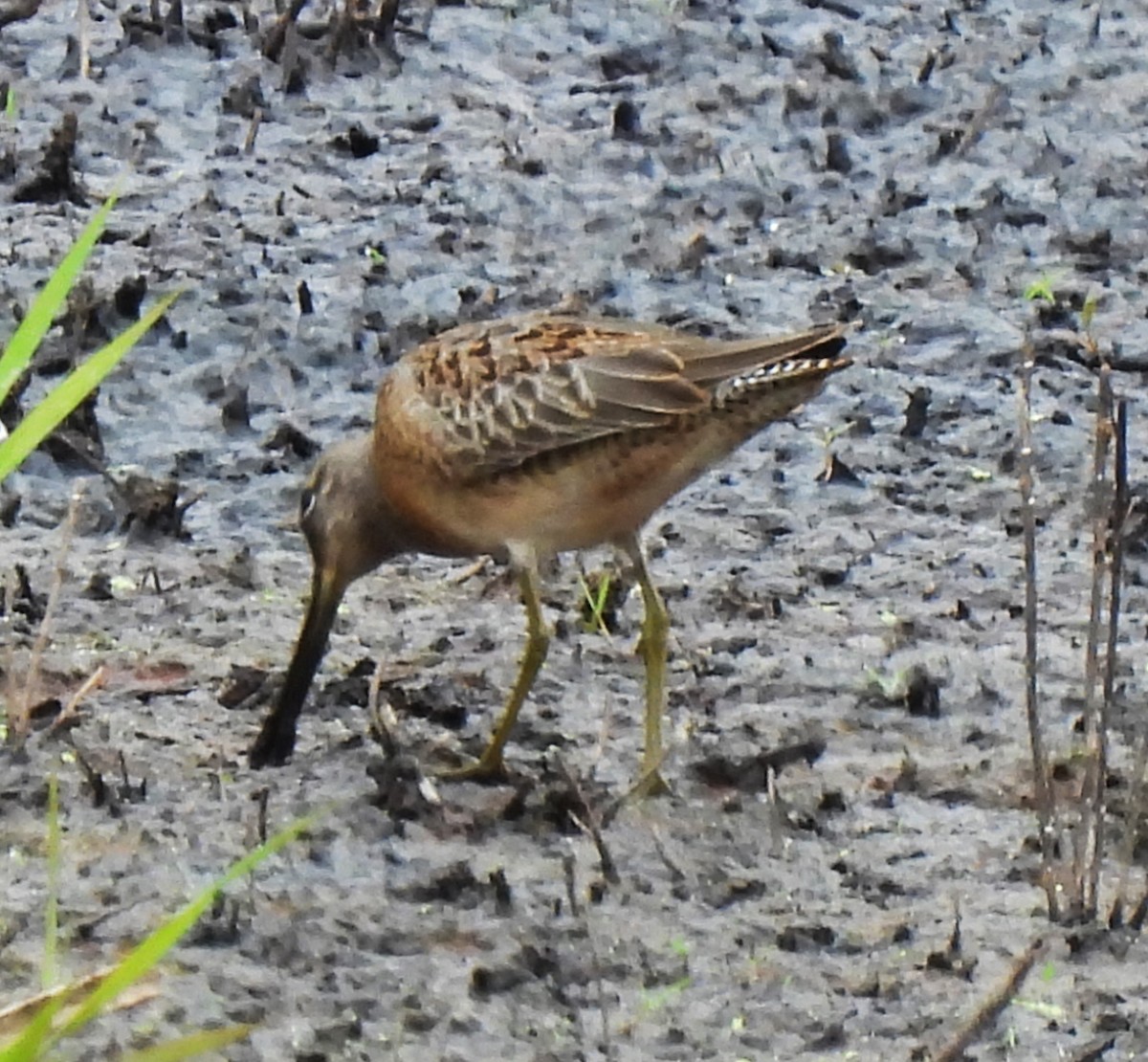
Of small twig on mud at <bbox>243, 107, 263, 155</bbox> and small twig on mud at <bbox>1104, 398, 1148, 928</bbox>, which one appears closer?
small twig on mud at <bbox>1104, 398, 1148, 928</bbox>

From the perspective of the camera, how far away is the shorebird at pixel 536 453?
164 inches

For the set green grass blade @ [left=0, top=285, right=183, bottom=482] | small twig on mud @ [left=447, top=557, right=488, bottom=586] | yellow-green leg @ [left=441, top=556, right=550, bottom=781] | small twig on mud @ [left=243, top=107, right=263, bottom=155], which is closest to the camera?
green grass blade @ [left=0, top=285, right=183, bottom=482]

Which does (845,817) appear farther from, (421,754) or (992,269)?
(992,269)

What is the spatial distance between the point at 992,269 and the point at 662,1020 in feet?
11.0

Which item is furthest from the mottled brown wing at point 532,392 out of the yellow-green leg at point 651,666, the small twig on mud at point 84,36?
the small twig on mud at point 84,36

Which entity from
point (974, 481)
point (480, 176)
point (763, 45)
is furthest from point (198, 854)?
point (763, 45)

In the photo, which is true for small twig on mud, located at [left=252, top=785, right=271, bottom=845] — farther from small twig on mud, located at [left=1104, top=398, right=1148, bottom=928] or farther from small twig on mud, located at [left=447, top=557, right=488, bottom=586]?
small twig on mud, located at [left=1104, top=398, right=1148, bottom=928]

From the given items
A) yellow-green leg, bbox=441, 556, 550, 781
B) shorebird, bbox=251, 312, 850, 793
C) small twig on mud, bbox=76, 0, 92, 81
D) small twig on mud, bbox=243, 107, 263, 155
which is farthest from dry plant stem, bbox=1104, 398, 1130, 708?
small twig on mud, bbox=76, 0, 92, 81

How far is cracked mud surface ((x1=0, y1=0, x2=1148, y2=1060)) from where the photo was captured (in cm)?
358

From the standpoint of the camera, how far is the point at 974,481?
5.47 m

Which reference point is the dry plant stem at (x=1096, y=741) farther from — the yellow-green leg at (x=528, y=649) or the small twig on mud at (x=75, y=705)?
the small twig on mud at (x=75, y=705)

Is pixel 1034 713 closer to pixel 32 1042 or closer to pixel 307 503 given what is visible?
pixel 307 503

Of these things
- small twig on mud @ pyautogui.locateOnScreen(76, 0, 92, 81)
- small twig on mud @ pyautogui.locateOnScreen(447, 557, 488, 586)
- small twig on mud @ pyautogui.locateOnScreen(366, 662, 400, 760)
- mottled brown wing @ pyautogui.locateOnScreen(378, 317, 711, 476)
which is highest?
mottled brown wing @ pyautogui.locateOnScreen(378, 317, 711, 476)

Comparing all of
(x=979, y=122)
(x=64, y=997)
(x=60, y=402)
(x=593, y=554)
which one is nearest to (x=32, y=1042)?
(x=64, y=997)
